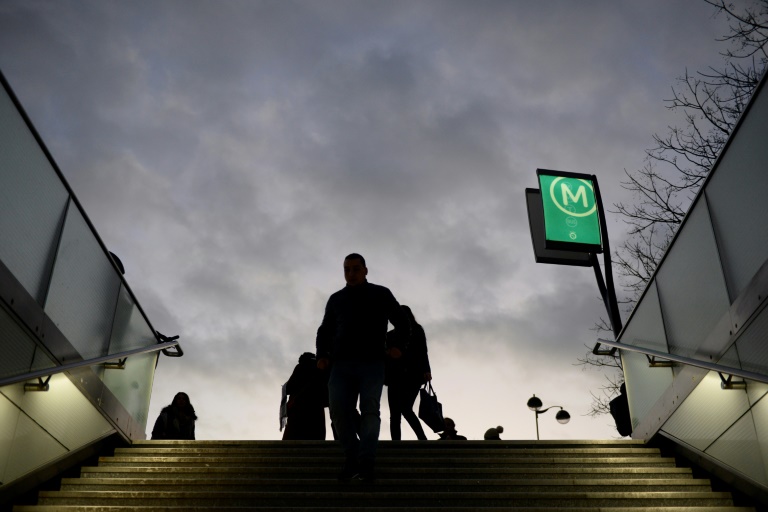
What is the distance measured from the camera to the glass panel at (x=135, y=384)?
8.48m

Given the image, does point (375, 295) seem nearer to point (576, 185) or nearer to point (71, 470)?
point (71, 470)

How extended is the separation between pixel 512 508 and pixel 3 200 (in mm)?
4267

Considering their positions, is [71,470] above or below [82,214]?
below

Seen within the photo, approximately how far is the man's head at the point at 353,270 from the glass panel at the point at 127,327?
3148 mm

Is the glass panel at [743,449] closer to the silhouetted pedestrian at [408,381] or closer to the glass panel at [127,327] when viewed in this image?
the silhouetted pedestrian at [408,381]

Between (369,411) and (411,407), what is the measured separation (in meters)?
3.74

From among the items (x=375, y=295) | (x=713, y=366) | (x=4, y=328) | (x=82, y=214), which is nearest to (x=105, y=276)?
(x=82, y=214)

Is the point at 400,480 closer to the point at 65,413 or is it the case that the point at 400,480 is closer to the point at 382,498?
the point at 382,498

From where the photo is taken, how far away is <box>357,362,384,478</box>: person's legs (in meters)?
6.02

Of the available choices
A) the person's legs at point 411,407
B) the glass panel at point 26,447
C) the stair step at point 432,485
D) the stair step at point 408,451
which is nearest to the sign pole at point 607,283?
the person's legs at point 411,407

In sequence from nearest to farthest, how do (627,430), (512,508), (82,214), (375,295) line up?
(512,508), (375,295), (82,214), (627,430)

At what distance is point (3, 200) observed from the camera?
19.1 ft

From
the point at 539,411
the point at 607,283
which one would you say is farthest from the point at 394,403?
the point at 539,411

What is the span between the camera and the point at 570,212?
479 inches
